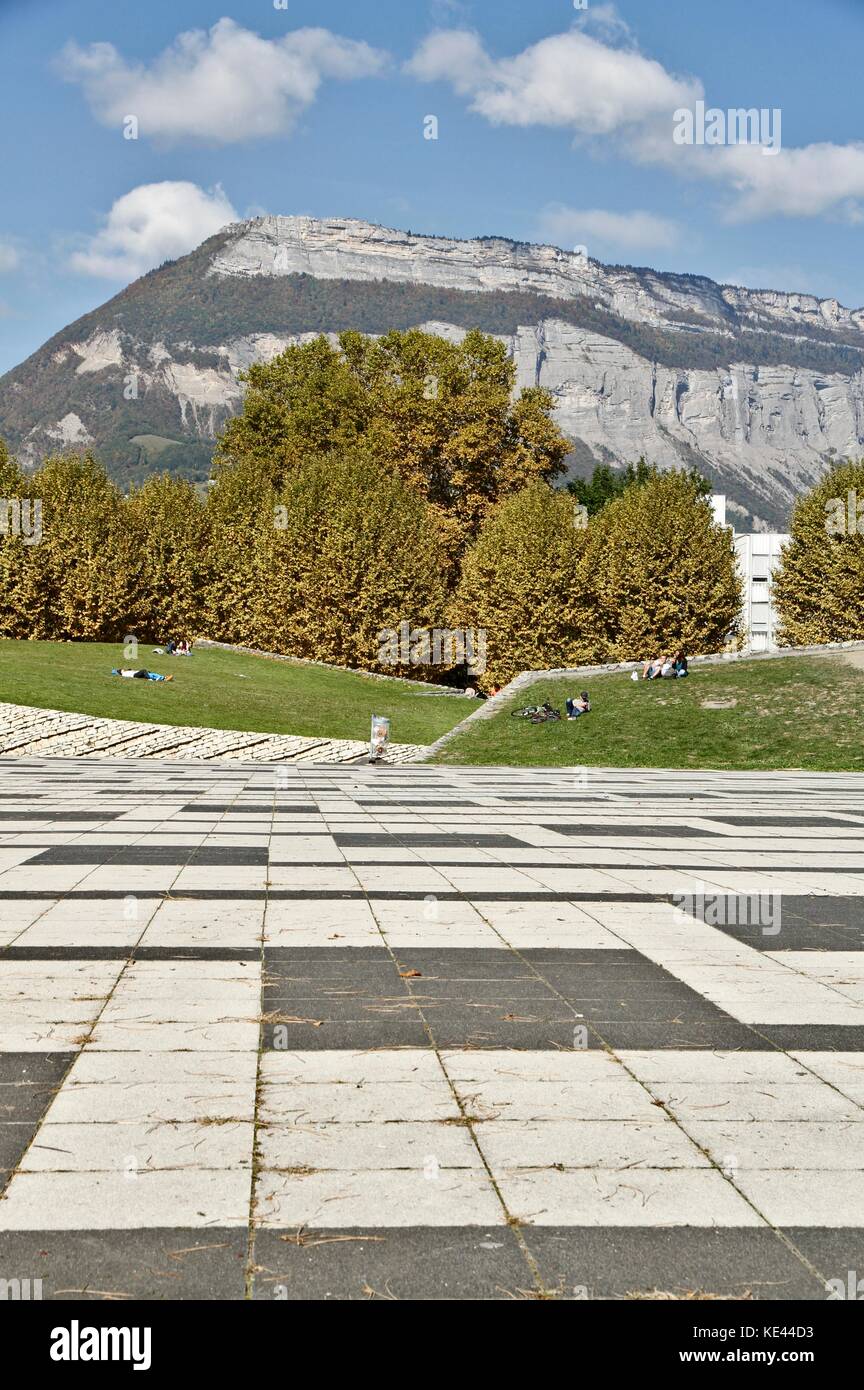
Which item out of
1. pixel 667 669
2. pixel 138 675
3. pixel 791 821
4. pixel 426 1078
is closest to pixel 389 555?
pixel 138 675

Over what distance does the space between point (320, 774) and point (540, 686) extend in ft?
→ 62.4

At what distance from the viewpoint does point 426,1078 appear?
4.96 metres

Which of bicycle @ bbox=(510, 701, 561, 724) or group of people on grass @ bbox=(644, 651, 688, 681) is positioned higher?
group of people on grass @ bbox=(644, 651, 688, 681)

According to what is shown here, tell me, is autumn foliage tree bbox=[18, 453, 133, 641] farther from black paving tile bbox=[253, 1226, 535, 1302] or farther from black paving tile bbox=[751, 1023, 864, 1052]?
black paving tile bbox=[253, 1226, 535, 1302]

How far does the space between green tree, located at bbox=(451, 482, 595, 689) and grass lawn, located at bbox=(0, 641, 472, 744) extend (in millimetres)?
4672

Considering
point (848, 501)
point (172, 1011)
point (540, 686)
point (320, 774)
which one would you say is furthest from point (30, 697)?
point (848, 501)

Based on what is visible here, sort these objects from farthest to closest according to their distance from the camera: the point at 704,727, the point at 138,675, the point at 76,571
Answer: the point at 76,571 < the point at 138,675 < the point at 704,727

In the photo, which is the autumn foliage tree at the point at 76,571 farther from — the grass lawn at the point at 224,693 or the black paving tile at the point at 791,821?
the black paving tile at the point at 791,821

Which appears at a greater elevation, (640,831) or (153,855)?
(153,855)

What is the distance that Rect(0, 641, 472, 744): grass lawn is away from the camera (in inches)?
1465

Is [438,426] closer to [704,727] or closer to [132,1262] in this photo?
[704,727]

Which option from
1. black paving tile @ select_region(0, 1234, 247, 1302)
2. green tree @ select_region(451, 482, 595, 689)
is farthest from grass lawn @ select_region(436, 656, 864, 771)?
black paving tile @ select_region(0, 1234, 247, 1302)

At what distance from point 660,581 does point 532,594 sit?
21.9 ft

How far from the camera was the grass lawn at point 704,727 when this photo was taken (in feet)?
109
